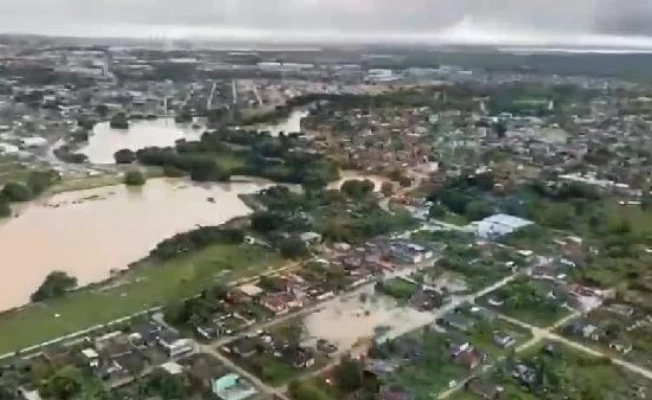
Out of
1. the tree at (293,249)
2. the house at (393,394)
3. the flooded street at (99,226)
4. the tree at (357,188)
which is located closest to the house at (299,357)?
the house at (393,394)

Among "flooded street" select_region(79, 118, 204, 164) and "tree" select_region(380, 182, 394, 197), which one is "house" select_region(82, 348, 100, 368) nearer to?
"tree" select_region(380, 182, 394, 197)

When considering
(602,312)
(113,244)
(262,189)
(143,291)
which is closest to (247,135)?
(262,189)

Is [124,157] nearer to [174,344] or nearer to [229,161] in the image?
[229,161]

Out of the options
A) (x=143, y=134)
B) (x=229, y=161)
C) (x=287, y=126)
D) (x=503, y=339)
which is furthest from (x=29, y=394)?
(x=287, y=126)

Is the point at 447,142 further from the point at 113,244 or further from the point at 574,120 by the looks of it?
the point at 113,244

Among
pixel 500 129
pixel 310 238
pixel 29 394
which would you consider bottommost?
pixel 29 394
